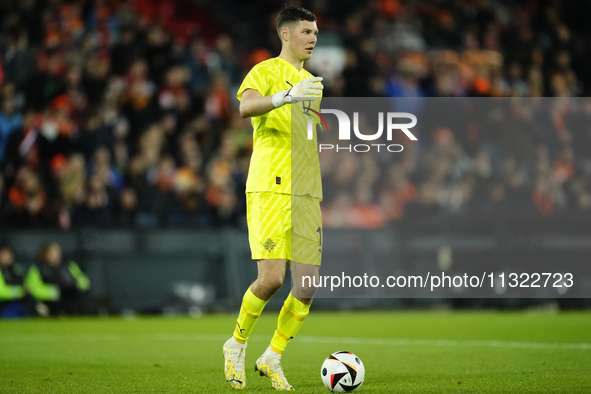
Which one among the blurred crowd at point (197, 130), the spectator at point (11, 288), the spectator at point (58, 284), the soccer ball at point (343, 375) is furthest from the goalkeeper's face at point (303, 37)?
the spectator at point (11, 288)

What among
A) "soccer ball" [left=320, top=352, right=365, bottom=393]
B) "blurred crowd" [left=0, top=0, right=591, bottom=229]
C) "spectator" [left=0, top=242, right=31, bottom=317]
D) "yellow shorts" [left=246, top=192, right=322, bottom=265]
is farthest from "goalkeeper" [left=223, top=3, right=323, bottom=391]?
"spectator" [left=0, top=242, right=31, bottom=317]

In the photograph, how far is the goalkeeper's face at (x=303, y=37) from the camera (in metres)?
5.61

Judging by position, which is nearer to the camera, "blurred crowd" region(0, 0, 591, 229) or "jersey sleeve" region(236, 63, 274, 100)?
"jersey sleeve" region(236, 63, 274, 100)

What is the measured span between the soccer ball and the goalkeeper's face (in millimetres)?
2028

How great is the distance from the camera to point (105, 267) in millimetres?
12727

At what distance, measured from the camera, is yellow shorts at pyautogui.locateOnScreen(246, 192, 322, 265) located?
211 inches

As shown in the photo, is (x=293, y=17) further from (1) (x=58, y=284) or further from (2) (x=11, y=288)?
(2) (x=11, y=288)

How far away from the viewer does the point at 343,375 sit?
5.19m

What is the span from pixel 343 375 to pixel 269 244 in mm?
946

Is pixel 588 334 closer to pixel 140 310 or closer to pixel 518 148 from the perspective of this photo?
pixel 518 148

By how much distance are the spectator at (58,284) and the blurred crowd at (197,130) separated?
2.10ft

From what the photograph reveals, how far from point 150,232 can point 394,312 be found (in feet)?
13.6

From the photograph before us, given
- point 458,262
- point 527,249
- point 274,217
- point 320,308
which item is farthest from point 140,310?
point 274,217

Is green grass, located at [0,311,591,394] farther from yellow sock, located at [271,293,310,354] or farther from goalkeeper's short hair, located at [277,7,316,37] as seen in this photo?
goalkeeper's short hair, located at [277,7,316,37]
